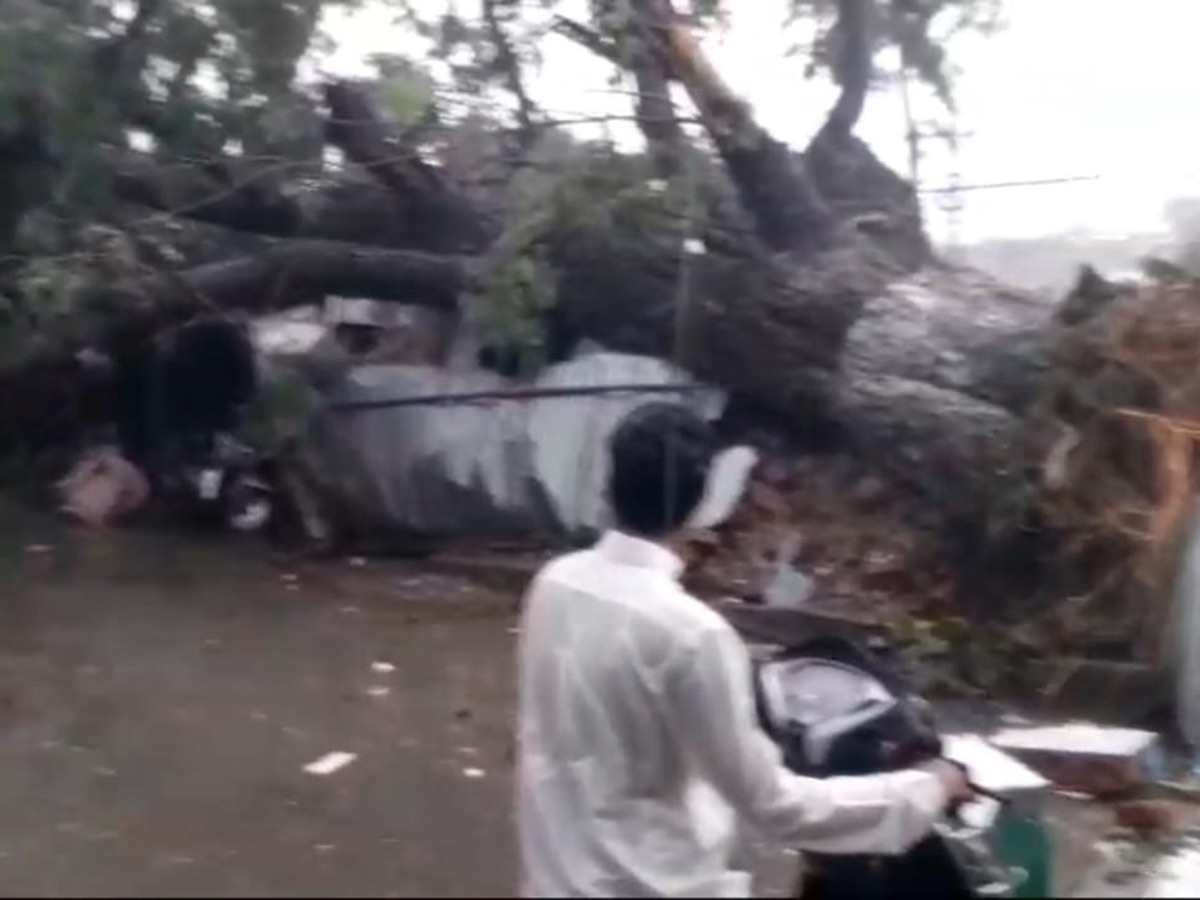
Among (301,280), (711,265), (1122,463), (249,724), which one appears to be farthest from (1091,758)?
(301,280)

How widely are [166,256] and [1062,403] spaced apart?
4.35 meters

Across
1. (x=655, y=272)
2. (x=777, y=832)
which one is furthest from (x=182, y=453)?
(x=777, y=832)

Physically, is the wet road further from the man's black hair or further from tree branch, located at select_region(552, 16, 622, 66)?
tree branch, located at select_region(552, 16, 622, 66)

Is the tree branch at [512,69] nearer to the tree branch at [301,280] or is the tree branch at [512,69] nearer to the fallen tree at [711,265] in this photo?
the fallen tree at [711,265]

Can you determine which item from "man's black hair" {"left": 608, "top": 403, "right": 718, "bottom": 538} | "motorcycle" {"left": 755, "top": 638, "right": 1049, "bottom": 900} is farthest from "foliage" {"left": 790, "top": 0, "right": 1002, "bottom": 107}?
"man's black hair" {"left": 608, "top": 403, "right": 718, "bottom": 538}

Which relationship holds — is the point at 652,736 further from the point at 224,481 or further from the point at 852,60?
the point at 224,481

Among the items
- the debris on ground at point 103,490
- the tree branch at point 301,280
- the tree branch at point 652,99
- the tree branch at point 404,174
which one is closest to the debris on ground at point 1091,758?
the tree branch at point 652,99

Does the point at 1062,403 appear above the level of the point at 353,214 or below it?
below

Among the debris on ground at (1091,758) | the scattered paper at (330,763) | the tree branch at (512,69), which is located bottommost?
the scattered paper at (330,763)

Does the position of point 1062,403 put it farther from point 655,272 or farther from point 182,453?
point 182,453

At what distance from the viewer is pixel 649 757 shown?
2.74m

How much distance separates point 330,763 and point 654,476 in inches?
132

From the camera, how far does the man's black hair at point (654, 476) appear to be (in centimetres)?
279

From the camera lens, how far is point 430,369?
973 cm
